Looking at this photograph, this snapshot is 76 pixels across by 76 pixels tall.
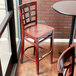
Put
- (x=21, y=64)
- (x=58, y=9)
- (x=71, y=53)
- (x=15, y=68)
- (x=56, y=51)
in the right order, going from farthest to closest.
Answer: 1. (x=56, y=51)
2. (x=21, y=64)
3. (x=15, y=68)
4. (x=58, y=9)
5. (x=71, y=53)

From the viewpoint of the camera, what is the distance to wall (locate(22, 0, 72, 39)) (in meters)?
3.17

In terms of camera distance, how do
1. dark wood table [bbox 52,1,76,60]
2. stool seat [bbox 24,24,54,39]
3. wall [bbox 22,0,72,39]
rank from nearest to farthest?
dark wood table [bbox 52,1,76,60]
stool seat [bbox 24,24,54,39]
wall [bbox 22,0,72,39]

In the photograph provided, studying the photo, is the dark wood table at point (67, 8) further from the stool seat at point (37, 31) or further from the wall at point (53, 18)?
the wall at point (53, 18)

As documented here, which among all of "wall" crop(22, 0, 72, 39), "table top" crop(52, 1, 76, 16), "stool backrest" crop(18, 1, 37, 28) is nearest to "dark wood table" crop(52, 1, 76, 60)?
"table top" crop(52, 1, 76, 16)

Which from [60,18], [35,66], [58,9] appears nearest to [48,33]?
[58,9]

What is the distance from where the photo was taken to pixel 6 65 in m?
2.40

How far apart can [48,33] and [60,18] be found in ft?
2.77

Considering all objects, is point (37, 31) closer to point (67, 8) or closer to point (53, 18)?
point (67, 8)

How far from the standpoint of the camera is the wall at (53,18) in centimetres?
317

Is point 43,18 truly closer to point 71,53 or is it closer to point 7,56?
point 7,56

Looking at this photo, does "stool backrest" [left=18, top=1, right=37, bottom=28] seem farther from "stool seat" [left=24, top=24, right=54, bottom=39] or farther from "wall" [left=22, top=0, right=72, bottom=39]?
"wall" [left=22, top=0, right=72, bottom=39]

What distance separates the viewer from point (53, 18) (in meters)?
3.29

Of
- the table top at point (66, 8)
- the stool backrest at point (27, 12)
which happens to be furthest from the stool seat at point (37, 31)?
the table top at point (66, 8)

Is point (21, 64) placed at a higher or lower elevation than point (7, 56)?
lower
